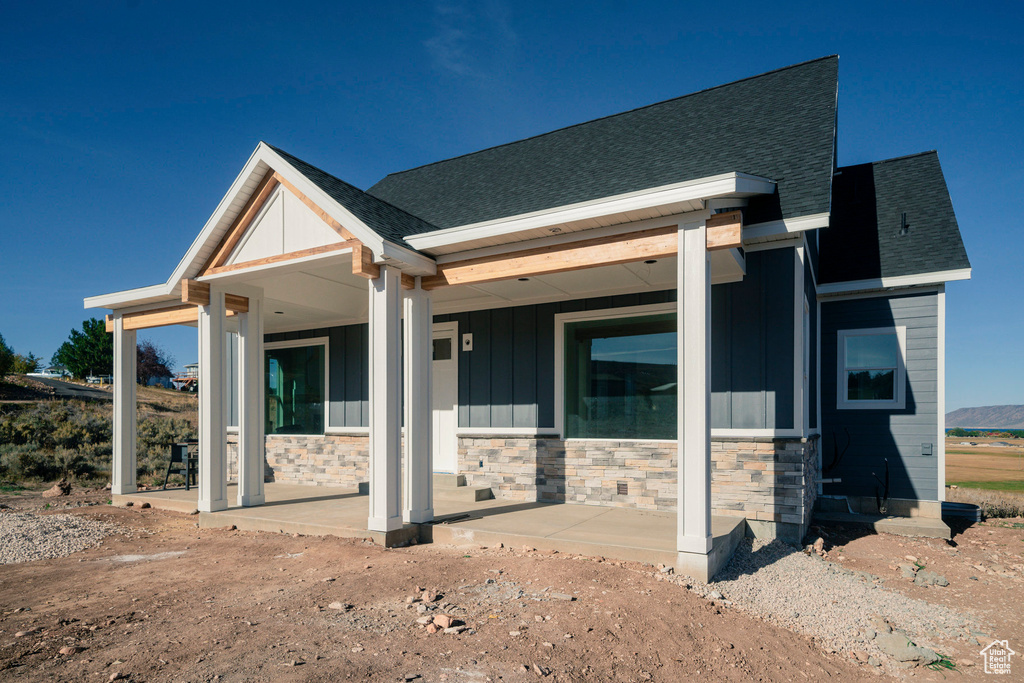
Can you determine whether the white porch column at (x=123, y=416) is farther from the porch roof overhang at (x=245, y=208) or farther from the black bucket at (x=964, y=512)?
the black bucket at (x=964, y=512)

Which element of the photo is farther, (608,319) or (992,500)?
(992,500)

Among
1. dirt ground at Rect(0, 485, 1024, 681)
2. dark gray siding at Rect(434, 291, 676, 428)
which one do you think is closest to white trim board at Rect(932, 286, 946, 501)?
dirt ground at Rect(0, 485, 1024, 681)

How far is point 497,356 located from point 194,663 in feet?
18.5

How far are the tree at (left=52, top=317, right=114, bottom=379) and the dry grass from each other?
142 feet

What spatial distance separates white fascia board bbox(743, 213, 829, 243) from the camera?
5562 millimetres

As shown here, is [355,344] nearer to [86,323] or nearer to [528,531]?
[528,531]

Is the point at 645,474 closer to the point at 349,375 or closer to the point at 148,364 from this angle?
the point at 349,375

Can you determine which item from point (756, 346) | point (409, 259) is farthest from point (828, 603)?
point (409, 259)

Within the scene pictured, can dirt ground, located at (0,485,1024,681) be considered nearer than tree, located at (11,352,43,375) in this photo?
Yes

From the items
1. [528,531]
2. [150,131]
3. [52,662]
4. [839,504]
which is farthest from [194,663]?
[150,131]

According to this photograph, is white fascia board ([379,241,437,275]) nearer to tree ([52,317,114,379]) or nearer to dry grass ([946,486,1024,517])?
dry grass ([946,486,1024,517])

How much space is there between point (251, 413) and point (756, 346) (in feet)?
21.7

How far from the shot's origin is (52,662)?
3156 mm

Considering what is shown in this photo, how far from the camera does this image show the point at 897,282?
7797mm
